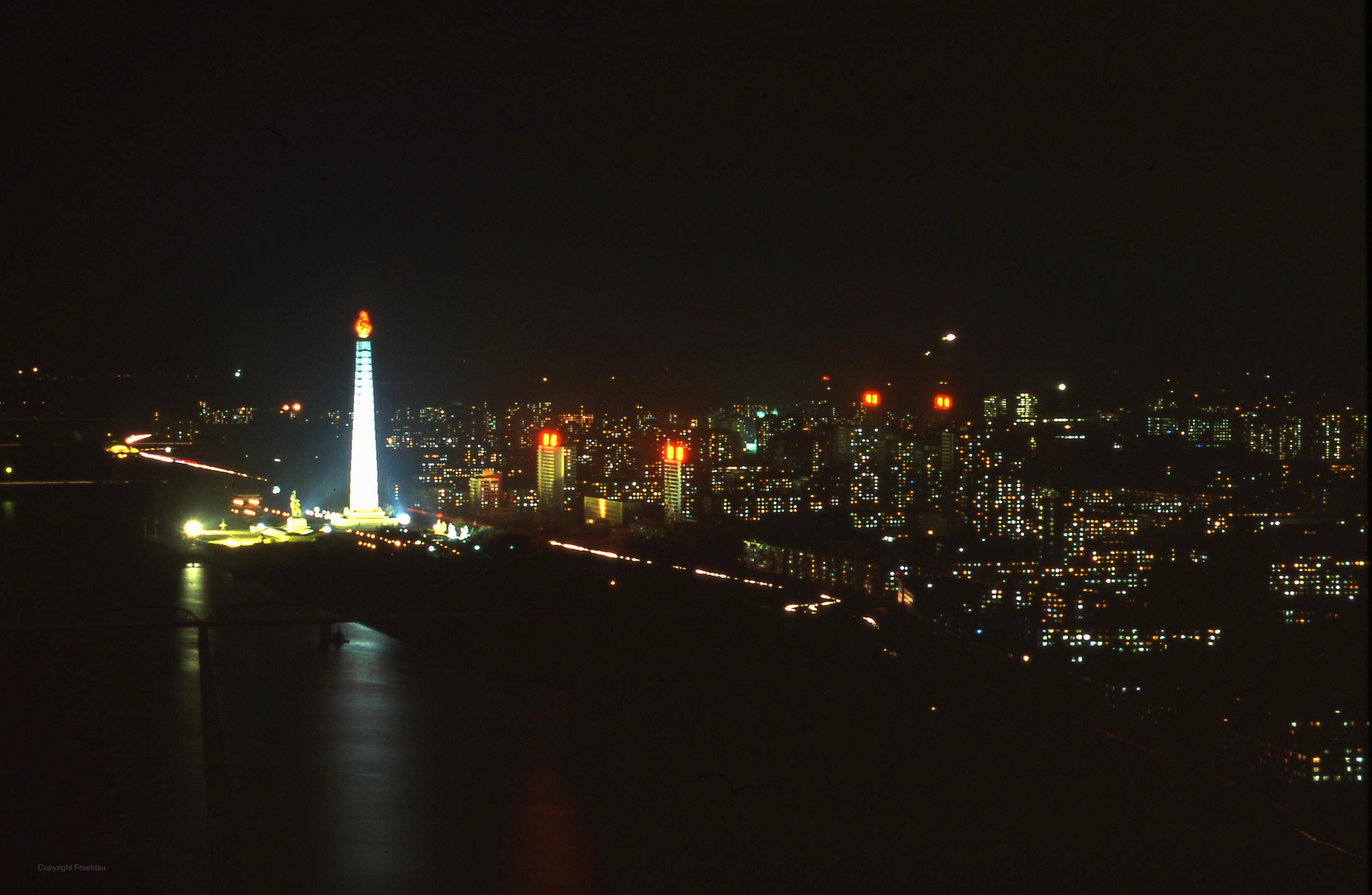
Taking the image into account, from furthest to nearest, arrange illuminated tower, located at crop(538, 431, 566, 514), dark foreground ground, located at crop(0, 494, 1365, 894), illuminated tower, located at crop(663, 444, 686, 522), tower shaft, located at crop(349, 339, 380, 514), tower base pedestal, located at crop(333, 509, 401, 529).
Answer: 1. tower shaft, located at crop(349, 339, 380, 514)
2. illuminated tower, located at crop(538, 431, 566, 514)
3. tower base pedestal, located at crop(333, 509, 401, 529)
4. illuminated tower, located at crop(663, 444, 686, 522)
5. dark foreground ground, located at crop(0, 494, 1365, 894)

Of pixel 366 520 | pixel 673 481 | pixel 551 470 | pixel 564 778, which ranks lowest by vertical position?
pixel 366 520

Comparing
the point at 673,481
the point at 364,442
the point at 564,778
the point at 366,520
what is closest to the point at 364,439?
the point at 364,442

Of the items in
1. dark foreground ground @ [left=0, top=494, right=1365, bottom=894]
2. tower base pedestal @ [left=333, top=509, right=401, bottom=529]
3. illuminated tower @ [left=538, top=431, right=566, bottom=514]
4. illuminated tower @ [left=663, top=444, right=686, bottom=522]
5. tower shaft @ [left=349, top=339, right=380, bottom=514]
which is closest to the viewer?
dark foreground ground @ [left=0, top=494, right=1365, bottom=894]

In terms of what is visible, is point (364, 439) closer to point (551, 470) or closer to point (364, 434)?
point (364, 434)

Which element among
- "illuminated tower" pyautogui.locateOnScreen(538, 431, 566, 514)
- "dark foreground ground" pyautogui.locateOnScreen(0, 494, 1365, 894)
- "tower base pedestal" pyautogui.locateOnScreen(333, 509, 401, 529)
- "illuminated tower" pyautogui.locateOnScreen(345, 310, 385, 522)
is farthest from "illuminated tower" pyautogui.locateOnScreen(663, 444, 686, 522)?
"dark foreground ground" pyautogui.locateOnScreen(0, 494, 1365, 894)

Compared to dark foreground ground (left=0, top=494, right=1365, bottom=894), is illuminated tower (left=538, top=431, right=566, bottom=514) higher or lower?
higher

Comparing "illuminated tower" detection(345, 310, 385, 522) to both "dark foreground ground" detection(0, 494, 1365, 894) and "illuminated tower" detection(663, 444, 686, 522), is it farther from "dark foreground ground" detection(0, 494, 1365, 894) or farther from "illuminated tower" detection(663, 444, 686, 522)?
"dark foreground ground" detection(0, 494, 1365, 894)

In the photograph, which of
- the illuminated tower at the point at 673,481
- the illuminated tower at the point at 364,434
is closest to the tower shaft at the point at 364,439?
the illuminated tower at the point at 364,434

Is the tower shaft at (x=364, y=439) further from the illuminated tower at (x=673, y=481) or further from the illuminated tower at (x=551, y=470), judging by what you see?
the illuminated tower at (x=673, y=481)
